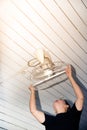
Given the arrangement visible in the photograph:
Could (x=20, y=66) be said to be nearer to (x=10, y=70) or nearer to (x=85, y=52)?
(x=10, y=70)

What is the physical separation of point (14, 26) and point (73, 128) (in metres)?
0.97

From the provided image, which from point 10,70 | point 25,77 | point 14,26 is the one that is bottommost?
point 25,77

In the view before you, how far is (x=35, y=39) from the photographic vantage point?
6.88 ft

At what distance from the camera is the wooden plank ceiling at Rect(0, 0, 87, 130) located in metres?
1.83

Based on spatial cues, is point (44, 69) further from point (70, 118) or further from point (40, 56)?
point (70, 118)

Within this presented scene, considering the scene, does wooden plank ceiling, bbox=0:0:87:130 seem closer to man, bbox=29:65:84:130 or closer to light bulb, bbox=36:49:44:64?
light bulb, bbox=36:49:44:64

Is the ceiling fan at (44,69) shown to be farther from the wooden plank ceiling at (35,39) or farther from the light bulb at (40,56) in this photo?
the wooden plank ceiling at (35,39)

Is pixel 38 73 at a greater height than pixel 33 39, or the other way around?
pixel 33 39

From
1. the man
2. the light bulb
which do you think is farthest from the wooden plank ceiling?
the man

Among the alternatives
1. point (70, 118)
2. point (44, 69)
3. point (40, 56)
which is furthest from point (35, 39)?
point (70, 118)

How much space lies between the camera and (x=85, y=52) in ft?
8.36

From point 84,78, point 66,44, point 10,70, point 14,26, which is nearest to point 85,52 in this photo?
point 66,44

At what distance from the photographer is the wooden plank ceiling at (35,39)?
183cm

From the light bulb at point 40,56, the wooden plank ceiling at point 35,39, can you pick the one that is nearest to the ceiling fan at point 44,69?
the light bulb at point 40,56
